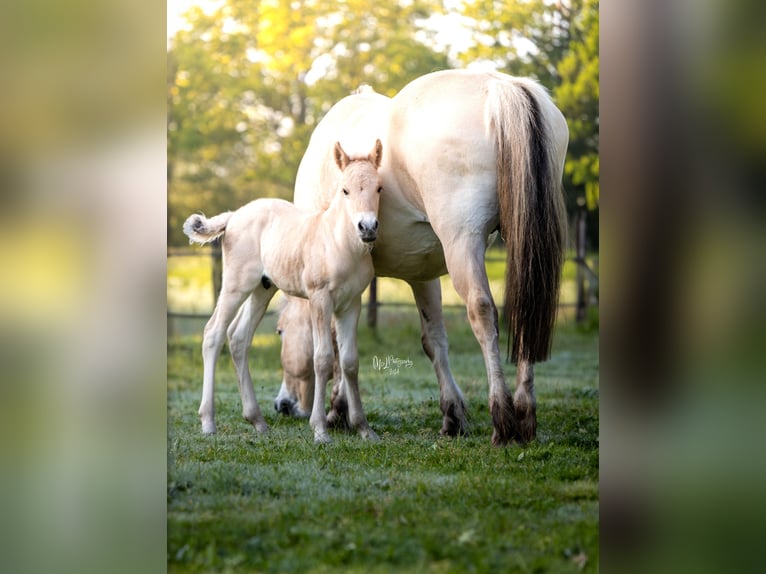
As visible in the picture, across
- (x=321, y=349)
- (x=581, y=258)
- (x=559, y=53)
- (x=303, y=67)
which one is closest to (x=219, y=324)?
(x=321, y=349)

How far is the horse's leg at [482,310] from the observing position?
211 inches

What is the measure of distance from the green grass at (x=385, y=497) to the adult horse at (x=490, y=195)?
641mm

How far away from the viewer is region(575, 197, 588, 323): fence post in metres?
12.8

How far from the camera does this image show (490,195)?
17.7 ft

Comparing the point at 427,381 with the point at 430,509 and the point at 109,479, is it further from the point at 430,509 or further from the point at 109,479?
the point at 109,479

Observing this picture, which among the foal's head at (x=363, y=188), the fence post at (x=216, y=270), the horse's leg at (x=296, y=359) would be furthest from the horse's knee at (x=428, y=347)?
the fence post at (x=216, y=270)

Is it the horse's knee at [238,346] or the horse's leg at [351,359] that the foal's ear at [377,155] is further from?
the horse's knee at [238,346]

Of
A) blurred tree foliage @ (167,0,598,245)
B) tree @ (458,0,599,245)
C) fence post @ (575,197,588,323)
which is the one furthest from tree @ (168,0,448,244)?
fence post @ (575,197,588,323)

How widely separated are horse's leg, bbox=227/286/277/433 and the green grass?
0.13 m

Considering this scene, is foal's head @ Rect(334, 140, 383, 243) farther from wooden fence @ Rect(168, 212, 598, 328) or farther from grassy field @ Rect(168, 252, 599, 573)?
wooden fence @ Rect(168, 212, 598, 328)

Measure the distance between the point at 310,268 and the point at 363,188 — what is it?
27.9 inches

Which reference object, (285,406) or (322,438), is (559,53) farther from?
(322,438)

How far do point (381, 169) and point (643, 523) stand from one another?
11.0 ft

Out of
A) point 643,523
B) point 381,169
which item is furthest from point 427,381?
point 643,523
